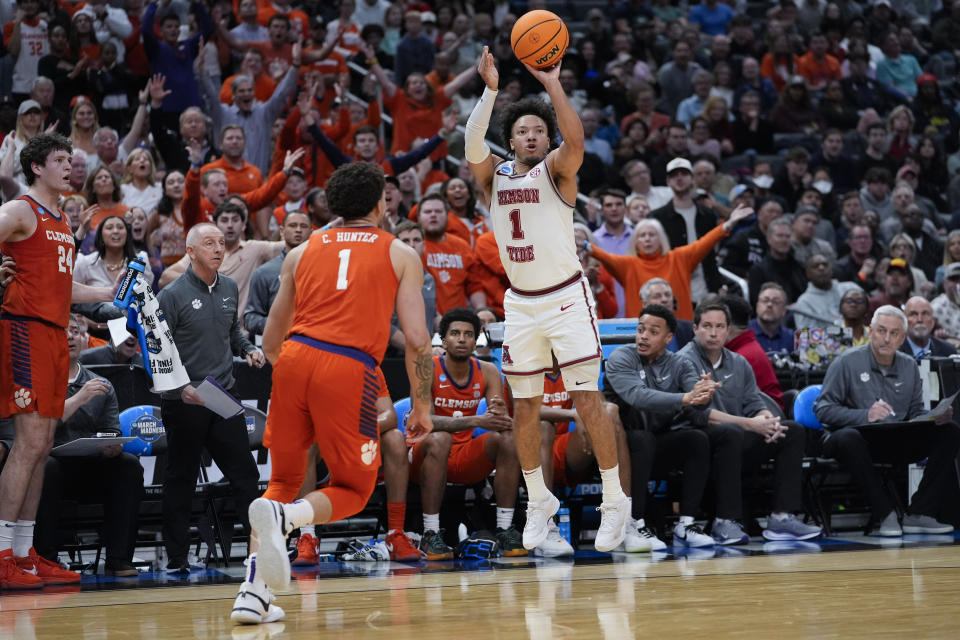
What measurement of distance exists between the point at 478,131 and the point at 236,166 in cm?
548

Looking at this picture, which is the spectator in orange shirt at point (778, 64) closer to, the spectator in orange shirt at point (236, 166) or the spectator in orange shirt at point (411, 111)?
the spectator in orange shirt at point (411, 111)

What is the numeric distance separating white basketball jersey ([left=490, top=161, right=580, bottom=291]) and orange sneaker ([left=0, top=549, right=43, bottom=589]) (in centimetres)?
343

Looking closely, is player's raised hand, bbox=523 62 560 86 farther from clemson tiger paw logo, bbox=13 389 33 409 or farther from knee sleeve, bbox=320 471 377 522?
clemson tiger paw logo, bbox=13 389 33 409

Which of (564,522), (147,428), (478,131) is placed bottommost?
(564,522)

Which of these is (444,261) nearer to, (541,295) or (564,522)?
(564,522)

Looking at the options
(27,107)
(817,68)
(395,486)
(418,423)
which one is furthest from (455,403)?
(817,68)

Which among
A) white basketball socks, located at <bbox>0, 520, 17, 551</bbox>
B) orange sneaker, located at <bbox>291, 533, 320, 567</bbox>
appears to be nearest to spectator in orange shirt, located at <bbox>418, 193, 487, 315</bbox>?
orange sneaker, located at <bbox>291, 533, 320, 567</bbox>

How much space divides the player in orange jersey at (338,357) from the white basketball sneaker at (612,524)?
1.96 meters

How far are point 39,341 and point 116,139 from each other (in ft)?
17.7

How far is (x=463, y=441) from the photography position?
8.89 metres

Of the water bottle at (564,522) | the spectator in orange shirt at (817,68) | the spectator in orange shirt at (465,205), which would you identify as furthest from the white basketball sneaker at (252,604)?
the spectator in orange shirt at (817,68)

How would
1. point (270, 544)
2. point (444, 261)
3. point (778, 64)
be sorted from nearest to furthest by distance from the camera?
point (270, 544) → point (444, 261) → point (778, 64)

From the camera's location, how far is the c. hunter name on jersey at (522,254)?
23.7 feet

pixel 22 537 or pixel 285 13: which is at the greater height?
pixel 285 13
